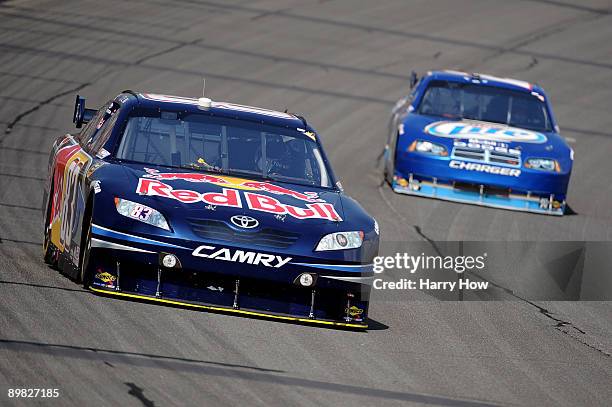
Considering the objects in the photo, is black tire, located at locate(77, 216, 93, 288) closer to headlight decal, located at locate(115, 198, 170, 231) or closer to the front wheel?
the front wheel

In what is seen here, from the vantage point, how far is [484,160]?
15398mm

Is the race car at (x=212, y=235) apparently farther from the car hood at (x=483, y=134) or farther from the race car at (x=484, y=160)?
the car hood at (x=483, y=134)

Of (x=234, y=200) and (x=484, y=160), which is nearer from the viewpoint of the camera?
Answer: (x=234, y=200)

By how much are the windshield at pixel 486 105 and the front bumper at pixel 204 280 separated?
8577mm

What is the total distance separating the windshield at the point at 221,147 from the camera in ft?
30.7

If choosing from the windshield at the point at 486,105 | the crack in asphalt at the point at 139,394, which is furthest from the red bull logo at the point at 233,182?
the windshield at the point at 486,105

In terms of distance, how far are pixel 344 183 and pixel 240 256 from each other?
26.5 ft

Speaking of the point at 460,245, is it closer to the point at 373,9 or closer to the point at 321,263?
the point at 321,263

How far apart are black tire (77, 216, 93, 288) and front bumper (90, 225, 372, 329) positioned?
0.23 feet

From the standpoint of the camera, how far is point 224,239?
26.7ft

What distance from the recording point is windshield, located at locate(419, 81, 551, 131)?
16.5 m

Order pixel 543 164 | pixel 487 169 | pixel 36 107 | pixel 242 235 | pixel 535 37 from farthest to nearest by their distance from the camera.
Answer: pixel 535 37, pixel 36 107, pixel 543 164, pixel 487 169, pixel 242 235

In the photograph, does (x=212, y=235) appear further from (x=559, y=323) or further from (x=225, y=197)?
(x=559, y=323)

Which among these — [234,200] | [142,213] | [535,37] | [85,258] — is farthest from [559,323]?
[535,37]
